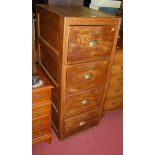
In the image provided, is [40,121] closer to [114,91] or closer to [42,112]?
[42,112]

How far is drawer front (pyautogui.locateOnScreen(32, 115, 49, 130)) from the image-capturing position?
1.43 meters

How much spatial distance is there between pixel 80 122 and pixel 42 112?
1.32 feet

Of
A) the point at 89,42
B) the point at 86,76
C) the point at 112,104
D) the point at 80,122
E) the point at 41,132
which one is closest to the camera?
the point at 89,42

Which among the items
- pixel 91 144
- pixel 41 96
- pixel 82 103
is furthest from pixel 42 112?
pixel 91 144

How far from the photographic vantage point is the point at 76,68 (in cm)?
132

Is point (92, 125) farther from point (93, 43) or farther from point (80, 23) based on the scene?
point (80, 23)

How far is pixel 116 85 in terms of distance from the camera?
187 cm

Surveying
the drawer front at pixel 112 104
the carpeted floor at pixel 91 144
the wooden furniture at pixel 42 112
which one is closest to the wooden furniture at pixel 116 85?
the drawer front at pixel 112 104

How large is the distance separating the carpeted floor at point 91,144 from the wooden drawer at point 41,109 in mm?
355

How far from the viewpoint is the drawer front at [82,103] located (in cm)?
147

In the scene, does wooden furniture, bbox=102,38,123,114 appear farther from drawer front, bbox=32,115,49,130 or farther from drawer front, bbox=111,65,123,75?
drawer front, bbox=32,115,49,130
